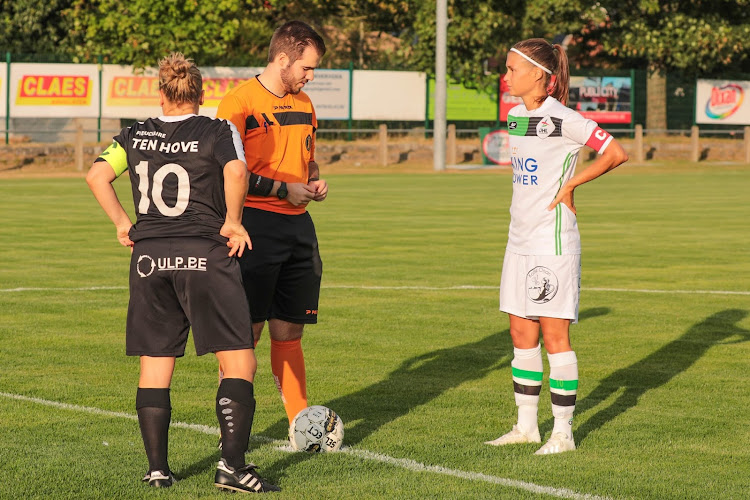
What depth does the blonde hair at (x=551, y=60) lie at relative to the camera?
6543mm

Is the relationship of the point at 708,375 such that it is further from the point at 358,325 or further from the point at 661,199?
the point at 661,199

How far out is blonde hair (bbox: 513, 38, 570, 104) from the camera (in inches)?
258

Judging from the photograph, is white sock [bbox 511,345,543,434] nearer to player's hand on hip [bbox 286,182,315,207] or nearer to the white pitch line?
the white pitch line

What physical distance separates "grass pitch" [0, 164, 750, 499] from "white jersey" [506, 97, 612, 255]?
43.4 inches

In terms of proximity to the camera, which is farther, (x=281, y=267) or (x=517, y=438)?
(x=517, y=438)

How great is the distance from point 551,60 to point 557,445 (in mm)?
1999

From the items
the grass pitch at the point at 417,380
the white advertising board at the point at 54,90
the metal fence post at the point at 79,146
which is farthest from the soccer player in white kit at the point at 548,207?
the white advertising board at the point at 54,90

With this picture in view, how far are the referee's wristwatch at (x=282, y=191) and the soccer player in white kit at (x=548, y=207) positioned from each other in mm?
1201

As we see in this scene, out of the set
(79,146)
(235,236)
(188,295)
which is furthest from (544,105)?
(79,146)

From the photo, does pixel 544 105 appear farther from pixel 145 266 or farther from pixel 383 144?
pixel 383 144

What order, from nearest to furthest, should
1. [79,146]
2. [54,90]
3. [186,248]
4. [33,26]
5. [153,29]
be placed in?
1. [186,248]
2. [79,146]
3. [54,90]
4. [153,29]
5. [33,26]

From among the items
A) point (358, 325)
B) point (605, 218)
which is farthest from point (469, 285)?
point (605, 218)

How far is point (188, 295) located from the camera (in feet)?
18.3

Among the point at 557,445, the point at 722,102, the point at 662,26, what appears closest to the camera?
the point at 557,445
